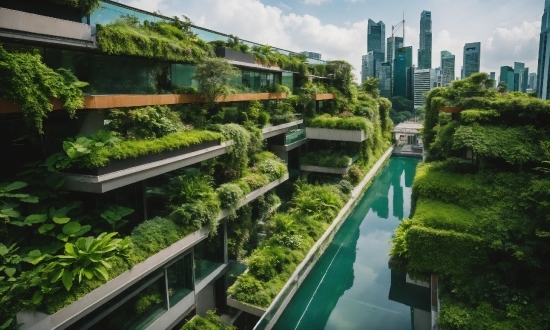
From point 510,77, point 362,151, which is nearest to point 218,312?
point 362,151

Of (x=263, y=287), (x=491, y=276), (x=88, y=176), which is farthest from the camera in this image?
(x=263, y=287)

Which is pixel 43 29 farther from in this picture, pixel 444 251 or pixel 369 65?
pixel 369 65

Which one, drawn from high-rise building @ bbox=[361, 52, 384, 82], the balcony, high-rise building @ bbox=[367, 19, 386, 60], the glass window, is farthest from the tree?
high-rise building @ bbox=[367, 19, 386, 60]

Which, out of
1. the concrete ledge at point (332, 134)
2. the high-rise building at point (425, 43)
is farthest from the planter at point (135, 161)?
the high-rise building at point (425, 43)

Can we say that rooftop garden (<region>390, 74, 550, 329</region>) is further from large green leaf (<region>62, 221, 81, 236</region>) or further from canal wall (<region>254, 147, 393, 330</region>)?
large green leaf (<region>62, 221, 81, 236</region>)

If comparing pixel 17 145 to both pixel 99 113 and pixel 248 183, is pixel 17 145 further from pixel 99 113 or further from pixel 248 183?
pixel 248 183

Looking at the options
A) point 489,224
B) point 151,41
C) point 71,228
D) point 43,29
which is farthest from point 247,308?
point 43,29
